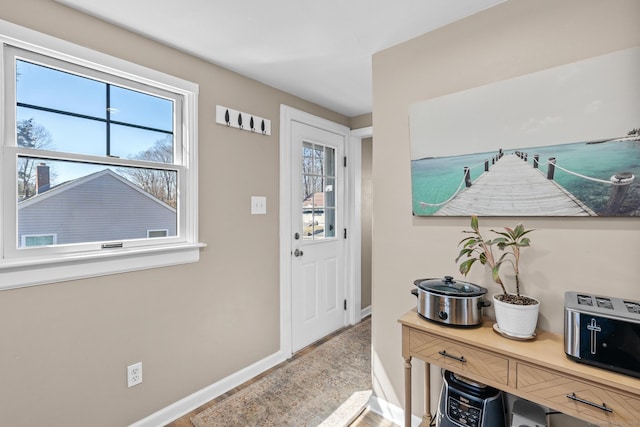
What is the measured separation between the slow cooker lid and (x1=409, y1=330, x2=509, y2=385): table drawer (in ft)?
0.70

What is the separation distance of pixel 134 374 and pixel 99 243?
781mm

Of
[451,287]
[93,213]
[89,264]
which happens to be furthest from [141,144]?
[451,287]

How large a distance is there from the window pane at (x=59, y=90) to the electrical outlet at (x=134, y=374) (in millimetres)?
1427

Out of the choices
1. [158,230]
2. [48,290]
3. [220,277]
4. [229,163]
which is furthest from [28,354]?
[229,163]

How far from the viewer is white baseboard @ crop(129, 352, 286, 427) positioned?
5.89ft

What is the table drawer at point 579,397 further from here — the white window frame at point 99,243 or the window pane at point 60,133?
the window pane at point 60,133

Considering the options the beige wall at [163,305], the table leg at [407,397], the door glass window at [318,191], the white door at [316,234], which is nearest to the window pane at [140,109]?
the beige wall at [163,305]

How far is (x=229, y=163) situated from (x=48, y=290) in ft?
4.05

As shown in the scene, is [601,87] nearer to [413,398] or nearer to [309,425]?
[413,398]

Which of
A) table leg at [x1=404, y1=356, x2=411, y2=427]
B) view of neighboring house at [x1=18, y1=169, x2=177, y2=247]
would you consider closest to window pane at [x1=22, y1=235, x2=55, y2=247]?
view of neighboring house at [x1=18, y1=169, x2=177, y2=247]

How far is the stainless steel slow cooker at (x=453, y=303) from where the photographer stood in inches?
53.5

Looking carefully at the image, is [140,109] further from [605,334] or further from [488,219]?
[605,334]

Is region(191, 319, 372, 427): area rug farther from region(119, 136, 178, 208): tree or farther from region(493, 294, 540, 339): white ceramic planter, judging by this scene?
region(119, 136, 178, 208): tree

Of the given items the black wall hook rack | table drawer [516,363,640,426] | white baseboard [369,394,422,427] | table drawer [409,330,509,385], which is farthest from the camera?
the black wall hook rack
